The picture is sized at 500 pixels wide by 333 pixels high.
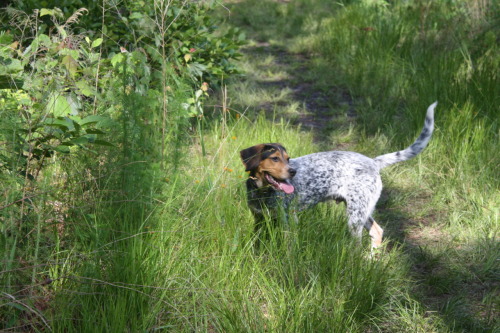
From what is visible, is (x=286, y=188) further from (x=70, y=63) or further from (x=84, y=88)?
(x=70, y=63)

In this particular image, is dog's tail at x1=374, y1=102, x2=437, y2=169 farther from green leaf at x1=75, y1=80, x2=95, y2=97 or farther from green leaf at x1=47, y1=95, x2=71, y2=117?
green leaf at x1=47, y1=95, x2=71, y2=117

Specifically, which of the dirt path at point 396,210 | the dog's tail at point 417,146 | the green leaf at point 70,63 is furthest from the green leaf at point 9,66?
the dog's tail at point 417,146

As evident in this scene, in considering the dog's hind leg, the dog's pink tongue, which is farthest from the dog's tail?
the dog's pink tongue

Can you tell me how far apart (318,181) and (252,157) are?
2.42 feet

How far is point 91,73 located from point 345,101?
4878 millimetres

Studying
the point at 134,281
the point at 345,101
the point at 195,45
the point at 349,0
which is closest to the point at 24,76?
the point at 134,281

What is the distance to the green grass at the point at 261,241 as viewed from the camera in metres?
2.75

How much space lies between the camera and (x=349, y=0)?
11.7 metres

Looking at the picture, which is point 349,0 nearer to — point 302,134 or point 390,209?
point 302,134

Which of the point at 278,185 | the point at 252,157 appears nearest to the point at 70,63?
the point at 252,157

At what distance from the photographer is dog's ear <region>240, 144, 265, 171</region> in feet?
13.0

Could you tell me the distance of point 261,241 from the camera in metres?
3.43

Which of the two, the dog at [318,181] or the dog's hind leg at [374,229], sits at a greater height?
the dog at [318,181]

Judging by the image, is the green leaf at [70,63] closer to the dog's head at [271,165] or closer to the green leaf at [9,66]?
the green leaf at [9,66]
